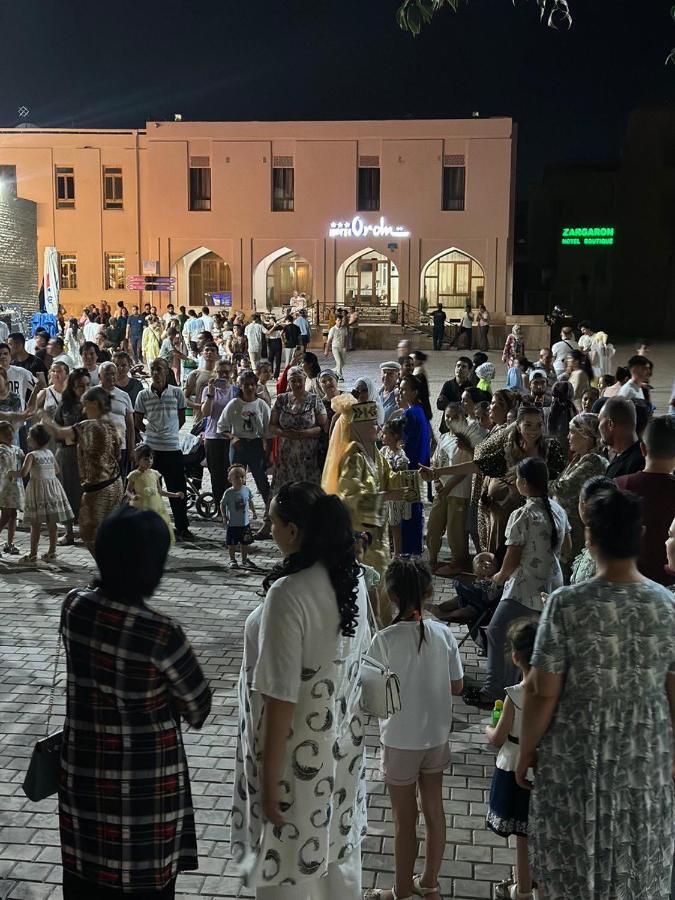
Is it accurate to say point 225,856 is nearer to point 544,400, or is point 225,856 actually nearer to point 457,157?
point 544,400

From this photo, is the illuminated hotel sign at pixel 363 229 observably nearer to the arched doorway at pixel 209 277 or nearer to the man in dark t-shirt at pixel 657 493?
the arched doorway at pixel 209 277

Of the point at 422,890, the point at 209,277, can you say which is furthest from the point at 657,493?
the point at 209,277

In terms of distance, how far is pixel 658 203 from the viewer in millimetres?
44031

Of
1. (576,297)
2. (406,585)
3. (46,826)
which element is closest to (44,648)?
(46,826)

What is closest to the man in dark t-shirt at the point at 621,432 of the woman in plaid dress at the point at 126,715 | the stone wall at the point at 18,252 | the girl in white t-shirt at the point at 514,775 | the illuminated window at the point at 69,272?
the girl in white t-shirt at the point at 514,775

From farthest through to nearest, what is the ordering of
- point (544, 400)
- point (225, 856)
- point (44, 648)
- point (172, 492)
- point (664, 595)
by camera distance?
1. point (544, 400)
2. point (172, 492)
3. point (44, 648)
4. point (225, 856)
5. point (664, 595)

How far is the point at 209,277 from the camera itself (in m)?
38.6

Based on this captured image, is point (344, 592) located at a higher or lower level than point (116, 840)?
higher

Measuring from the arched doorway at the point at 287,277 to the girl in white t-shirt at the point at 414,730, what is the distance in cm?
3563

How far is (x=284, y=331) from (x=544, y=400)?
15.6m

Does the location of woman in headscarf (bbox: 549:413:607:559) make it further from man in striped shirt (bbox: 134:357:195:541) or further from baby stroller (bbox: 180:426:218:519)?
baby stroller (bbox: 180:426:218:519)

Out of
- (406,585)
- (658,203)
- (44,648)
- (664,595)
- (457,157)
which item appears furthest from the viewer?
(658,203)

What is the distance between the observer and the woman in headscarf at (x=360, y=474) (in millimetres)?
6156

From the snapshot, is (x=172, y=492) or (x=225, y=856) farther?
(x=172, y=492)
